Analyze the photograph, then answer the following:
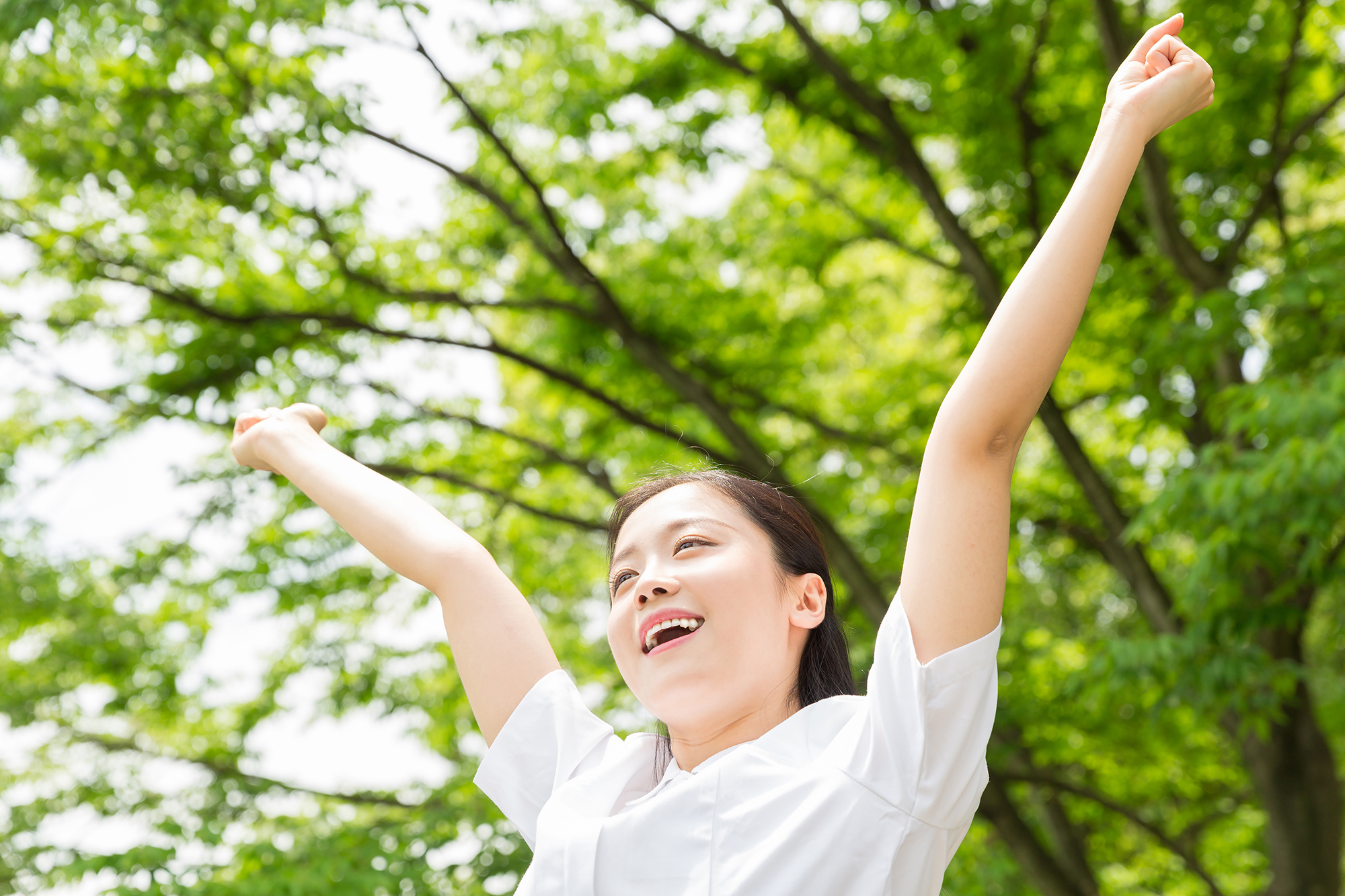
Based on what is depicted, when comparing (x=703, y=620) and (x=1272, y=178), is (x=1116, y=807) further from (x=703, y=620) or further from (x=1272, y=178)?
(x=703, y=620)

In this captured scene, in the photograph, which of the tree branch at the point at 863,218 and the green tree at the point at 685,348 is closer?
the green tree at the point at 685,348

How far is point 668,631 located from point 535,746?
28 centimetres

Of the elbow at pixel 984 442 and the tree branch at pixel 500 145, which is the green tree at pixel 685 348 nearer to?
the tree branch at pixel 500 145

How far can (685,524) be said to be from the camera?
135 cm

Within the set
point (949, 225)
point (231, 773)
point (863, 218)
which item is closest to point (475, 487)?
point (231, 773)

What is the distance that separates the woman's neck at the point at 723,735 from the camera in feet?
4.26

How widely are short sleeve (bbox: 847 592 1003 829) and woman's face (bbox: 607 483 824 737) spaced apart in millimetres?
230

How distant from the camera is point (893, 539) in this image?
19.6 ft

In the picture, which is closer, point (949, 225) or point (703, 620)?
point (703, 620)

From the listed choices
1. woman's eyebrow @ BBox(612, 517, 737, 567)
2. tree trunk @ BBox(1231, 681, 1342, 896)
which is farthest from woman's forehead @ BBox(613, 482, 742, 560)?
tree trunk @ BBox(1231, 681, 1342, 896)

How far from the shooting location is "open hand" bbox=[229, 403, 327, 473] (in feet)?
5.32

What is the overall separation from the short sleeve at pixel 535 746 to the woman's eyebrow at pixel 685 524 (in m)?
0.23

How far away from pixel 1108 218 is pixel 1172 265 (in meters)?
4.40

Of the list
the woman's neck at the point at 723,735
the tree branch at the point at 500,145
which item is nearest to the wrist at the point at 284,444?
the woman's neck at the point at 723,735
